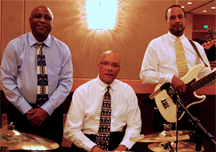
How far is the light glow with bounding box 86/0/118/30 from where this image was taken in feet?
13.6

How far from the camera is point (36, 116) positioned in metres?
2.51

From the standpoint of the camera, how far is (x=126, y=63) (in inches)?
164

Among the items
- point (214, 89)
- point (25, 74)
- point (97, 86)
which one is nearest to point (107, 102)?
point (97, 86)

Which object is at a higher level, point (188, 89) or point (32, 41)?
point (32, 41)

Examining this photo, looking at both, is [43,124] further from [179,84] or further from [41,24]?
[179,84]

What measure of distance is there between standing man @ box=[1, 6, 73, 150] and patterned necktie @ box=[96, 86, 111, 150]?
40 cm

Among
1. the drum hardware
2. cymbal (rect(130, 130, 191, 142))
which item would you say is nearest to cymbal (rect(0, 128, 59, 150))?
the drum hardware

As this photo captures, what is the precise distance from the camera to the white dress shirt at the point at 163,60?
3047 mm

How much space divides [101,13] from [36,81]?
6.25ft

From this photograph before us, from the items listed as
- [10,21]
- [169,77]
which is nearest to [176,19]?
[169,77]

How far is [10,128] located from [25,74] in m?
1.05

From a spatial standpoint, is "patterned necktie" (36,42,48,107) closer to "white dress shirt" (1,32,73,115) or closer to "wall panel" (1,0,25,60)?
"white dress shirt" (1,32,73,115)

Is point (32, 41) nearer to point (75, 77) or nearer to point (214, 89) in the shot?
point (75, 77)

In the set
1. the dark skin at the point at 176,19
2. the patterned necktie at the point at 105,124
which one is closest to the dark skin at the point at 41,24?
the patterned necktie at the point at 105,124
